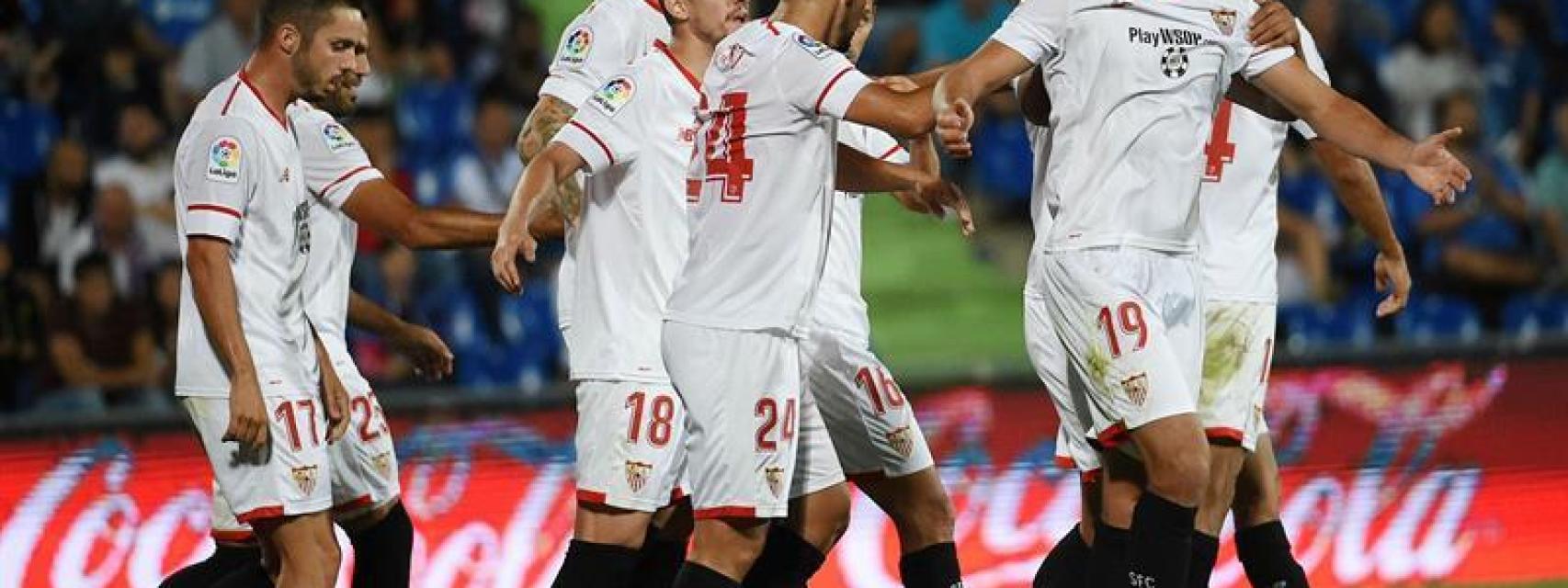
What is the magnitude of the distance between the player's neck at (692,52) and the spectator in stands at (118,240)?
564 cm

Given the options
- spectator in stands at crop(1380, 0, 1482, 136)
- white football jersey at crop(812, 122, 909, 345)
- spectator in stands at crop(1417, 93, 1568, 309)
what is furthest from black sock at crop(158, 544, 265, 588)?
spectator in stands at crop(1380, 0, 1482, 136)

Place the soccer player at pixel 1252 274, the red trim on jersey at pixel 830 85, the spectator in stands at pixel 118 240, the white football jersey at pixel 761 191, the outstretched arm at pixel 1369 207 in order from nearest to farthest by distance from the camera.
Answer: the red trim on jersey at pixel 830 85 → the white football jersey at pixel 761 191 → the soccer player at pixel 1252 274 → the outstretched arm at pixel 1369 207 → the spectator in stands at pixel 118 240

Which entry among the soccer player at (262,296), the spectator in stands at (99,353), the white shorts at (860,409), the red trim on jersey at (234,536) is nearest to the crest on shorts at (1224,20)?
the white shorts at (860,409)

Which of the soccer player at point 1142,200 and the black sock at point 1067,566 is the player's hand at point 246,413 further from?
the black sock at point 1067,566

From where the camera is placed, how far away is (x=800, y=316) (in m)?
7.04

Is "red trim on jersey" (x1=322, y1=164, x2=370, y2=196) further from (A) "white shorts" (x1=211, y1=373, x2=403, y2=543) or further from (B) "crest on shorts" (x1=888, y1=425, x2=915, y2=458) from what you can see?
(B) "crest on shorts" (x1=888, y1=425, x2=915, y2=458)

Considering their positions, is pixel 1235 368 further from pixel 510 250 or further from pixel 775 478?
pixel 510 250

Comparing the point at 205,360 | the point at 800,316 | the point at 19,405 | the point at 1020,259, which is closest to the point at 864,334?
the point at 800,316

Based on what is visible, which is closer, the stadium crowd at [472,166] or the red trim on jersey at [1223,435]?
the red trim on jersey at [1223,435]

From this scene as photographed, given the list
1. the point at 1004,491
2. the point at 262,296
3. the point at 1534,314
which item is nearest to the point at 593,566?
the point at 262,296

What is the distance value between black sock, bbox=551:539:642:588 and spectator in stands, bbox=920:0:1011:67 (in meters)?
7.35

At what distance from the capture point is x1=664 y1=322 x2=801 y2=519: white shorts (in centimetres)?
695

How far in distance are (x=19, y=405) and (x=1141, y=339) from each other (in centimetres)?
647

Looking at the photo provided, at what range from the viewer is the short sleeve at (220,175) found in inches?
282
